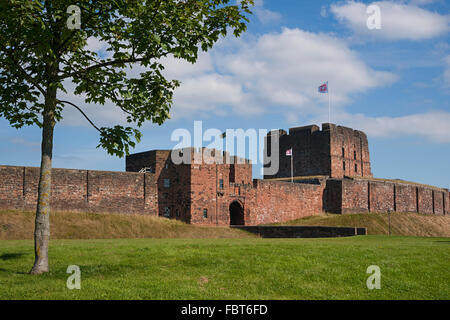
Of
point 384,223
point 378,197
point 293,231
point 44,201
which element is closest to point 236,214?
point 293,231

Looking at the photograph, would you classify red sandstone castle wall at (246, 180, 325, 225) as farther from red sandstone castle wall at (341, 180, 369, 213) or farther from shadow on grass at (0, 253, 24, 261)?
shadow on grass at (0, 253, 24, 261)

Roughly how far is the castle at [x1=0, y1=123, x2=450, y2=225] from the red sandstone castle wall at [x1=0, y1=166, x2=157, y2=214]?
0.19ft

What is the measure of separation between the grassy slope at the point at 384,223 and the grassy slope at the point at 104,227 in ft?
40.1

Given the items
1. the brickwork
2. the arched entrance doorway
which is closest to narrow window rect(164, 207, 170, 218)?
the arched entrance doorway

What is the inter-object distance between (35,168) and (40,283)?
2220 cm

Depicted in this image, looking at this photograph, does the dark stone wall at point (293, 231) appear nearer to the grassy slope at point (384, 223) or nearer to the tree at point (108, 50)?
the grassy slope at point (384, 223)

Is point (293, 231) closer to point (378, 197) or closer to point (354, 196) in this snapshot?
point (354, 196)

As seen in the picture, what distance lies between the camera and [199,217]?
121 feet

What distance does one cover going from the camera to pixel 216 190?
38.2m

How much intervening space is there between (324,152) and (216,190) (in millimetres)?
26691

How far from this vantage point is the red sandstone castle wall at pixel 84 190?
98.4 feet

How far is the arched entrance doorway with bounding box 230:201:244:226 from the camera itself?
40.8m
